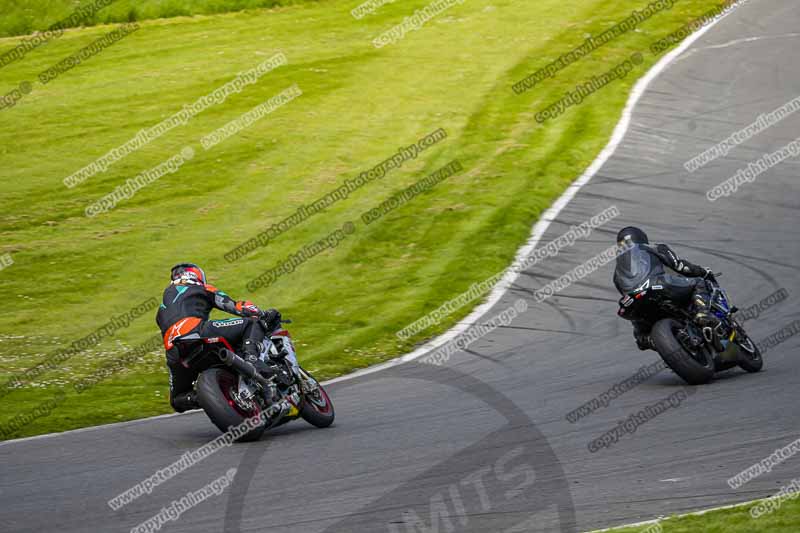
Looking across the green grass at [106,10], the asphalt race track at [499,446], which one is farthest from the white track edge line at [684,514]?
the green grass at [106,10]

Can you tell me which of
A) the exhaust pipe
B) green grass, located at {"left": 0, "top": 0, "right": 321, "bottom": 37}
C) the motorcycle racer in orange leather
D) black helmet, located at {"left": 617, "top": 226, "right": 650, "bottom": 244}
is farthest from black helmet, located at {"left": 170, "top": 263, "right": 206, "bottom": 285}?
green grass, located at {"left": 0, "top": 0, "right": 321, "bottom": 37}

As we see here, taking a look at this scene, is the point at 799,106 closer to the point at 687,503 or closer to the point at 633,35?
the point at 633,35

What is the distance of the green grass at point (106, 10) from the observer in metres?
31.7

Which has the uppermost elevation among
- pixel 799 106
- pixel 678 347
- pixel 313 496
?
pixel 313 496

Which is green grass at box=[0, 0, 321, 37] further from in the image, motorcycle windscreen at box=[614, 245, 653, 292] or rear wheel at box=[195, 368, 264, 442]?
rear wheel at box=[195, 368, 264, 442]

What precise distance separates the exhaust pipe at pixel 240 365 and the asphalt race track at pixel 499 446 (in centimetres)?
61

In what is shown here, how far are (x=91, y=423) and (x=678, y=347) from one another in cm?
609

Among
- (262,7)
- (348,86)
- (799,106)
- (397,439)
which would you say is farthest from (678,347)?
(262,7)

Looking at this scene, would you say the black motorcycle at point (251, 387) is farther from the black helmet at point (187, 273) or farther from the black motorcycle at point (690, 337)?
the black motorcycle at point (690, 337)

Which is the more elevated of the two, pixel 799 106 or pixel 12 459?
pixel 12 459

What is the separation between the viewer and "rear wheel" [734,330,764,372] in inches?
448

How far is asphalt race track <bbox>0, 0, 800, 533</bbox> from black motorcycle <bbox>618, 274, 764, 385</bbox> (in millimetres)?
233

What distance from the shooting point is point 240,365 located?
9.58 metres

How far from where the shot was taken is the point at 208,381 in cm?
949
